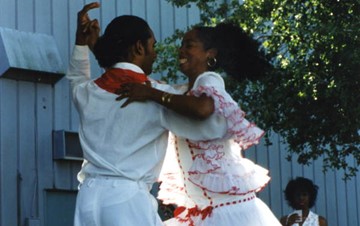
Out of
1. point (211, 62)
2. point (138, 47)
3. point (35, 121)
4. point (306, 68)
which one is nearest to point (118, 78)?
point (138, 47)

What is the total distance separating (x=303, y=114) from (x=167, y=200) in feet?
14.6

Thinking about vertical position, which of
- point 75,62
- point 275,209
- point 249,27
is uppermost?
point 249,27

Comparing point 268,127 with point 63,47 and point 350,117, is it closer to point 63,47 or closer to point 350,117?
point 350,117

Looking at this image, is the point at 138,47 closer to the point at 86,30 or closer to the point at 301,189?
→ the point at 86,30

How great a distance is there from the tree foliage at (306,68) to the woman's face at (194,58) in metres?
3.88

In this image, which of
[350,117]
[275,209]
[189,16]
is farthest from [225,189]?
[275,209]

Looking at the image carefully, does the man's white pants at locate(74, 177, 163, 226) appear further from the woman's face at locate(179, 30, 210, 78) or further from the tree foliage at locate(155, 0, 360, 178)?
the tree foliage at locate(155, 0, 360, 178)

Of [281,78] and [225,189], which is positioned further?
[281,78]

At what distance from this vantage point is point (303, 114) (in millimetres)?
10797

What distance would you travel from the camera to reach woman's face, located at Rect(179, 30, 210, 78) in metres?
6.29

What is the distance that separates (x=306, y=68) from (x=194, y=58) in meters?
4.24

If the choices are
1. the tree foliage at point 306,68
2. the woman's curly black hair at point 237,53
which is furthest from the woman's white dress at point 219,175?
the tree foliage at point 306,68

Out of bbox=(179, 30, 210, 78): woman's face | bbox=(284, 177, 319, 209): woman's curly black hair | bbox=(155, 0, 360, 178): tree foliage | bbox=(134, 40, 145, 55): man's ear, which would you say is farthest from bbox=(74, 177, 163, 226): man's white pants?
bbox=(284, 177, 319, 209): woman's curly black hair

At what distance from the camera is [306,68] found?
410 inches
